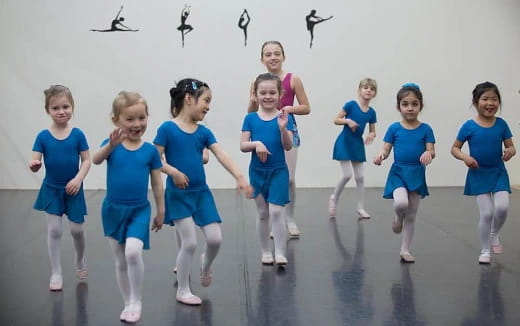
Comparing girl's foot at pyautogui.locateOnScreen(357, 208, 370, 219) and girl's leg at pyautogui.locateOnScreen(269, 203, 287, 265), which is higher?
girl's leg at pyautogui.locateOnScreen(269, 203, 287, 265)

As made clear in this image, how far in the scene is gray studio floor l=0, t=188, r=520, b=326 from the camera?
132 inches

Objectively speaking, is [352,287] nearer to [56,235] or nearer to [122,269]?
[122,269]

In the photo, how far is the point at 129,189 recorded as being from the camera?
3.28 metres

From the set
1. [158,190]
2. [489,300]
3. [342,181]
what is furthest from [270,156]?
[342,181]

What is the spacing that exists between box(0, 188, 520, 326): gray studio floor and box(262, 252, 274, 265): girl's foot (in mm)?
75

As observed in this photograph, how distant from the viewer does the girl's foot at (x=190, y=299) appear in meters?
3.54

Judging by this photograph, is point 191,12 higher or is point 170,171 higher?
point 191,12

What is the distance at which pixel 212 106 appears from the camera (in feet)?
27.5

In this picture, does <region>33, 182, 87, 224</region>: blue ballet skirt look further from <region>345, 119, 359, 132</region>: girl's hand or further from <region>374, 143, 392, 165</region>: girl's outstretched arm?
<region>345, 119, 359, 132</region>: girl's hand

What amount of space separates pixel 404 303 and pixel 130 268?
1432 mm

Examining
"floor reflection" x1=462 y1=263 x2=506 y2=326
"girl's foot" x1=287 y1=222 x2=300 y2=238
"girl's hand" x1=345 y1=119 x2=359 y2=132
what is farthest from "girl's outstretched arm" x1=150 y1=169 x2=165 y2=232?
"girl's hand" x1=345 y1=119 x2=359 y2=132

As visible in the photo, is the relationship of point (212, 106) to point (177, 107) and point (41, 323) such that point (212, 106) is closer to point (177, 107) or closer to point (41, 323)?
point (177, 107)

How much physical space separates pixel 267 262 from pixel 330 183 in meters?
4.22

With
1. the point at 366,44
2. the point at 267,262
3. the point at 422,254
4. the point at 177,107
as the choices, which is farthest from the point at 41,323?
the point at 366,44
